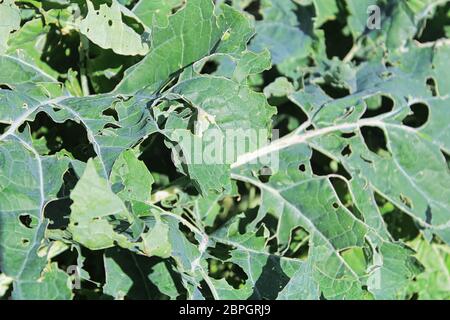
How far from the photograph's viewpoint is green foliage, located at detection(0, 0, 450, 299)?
1.51m

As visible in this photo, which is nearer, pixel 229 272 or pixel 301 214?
pixel 301 214

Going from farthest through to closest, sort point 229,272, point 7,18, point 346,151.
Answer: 1. point 346,151
2. point 229,272
3. point 7,18

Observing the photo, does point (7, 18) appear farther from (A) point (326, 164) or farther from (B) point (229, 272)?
(A) point (326, 164)

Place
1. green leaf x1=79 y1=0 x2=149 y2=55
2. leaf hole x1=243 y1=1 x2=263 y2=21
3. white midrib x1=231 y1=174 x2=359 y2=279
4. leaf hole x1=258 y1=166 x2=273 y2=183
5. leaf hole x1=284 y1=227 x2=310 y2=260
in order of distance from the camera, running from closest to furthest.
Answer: green leaf x1=79 y1=0 x2=149 y2=55 → white midrib x1=231 y1=174 x2=359 y2=279 → leaf hole x1=258 y1=166 x2=273 y2=183 → leaf hole x1=284 y1=227 x2=310 y2=260 → leaf hole x1=243 y1=1 x2=263 y2=21

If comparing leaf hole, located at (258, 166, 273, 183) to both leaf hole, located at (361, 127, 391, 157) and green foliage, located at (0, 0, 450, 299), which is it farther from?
leaf hole, located at (361, 127, 391, 157)

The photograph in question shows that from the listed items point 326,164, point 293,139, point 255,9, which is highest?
point 255,9

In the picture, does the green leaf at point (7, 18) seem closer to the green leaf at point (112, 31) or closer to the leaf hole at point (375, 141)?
the green leaf at point (112, 31)

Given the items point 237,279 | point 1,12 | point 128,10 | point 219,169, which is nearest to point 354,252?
point 237,279

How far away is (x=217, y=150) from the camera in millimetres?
1567

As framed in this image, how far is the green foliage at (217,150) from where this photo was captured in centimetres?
151

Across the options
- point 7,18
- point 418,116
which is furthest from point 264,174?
point 7,18

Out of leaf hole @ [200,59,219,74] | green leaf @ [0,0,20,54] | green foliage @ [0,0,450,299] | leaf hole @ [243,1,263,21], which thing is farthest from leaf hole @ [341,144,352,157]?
green leaf @ [0,0,20,54]

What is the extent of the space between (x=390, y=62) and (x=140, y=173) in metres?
1.04
